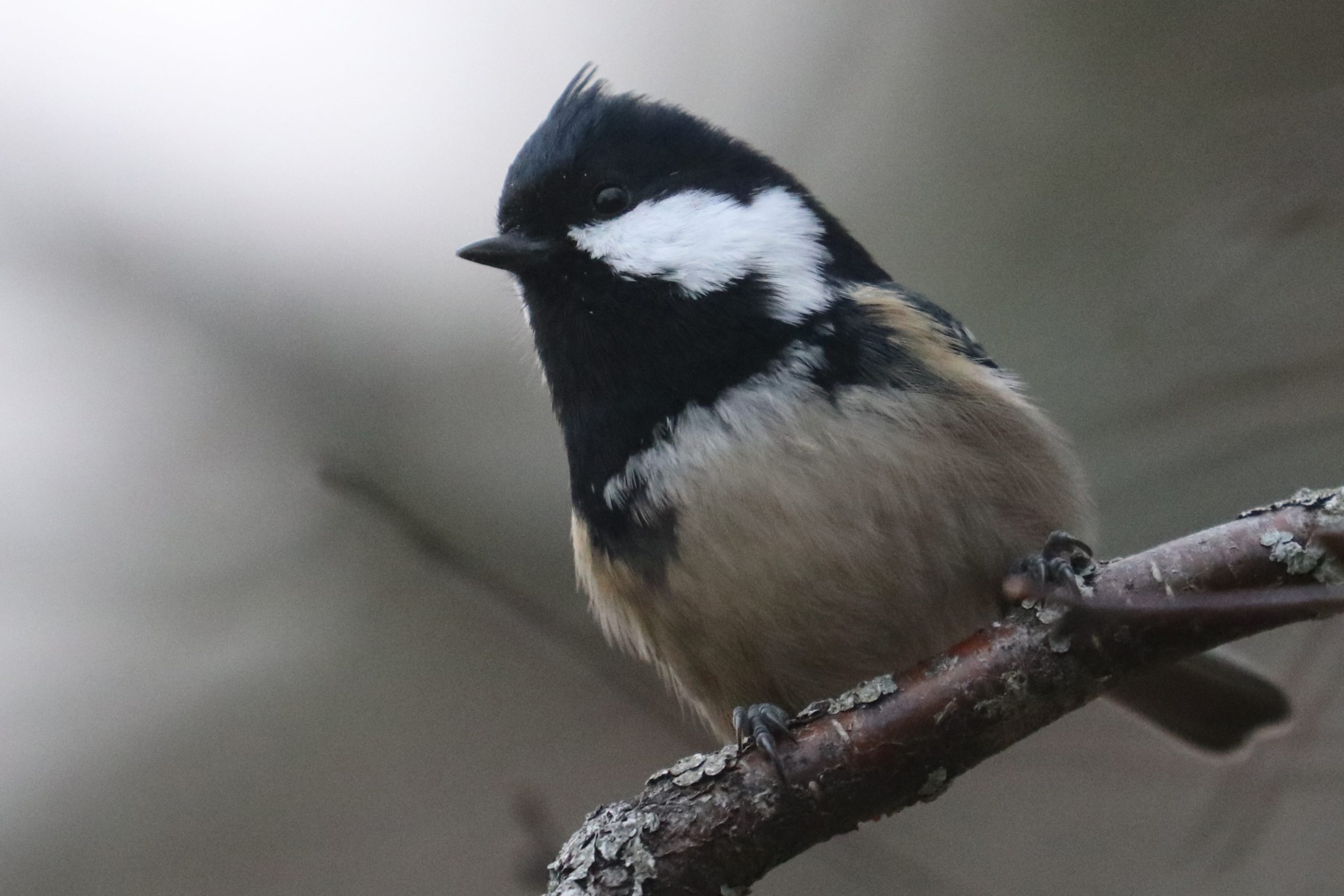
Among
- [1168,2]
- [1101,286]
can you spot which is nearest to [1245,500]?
[1101,286]

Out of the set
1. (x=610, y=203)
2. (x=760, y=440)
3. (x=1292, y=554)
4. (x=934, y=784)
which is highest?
(x=610, y=203)

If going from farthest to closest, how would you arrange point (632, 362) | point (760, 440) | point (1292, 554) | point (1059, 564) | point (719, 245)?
point (719, 245), point (632, 362), point (760, 440), point (1059, 564), point (1292, 554)

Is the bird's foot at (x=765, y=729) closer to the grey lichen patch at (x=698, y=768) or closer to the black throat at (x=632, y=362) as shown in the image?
the grey lichen patch at (x=698, y=768)

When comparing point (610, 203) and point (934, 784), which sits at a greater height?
point (610, 203)

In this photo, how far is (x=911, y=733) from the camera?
1671 millimetres

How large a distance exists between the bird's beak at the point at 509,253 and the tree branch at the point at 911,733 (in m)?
1.07

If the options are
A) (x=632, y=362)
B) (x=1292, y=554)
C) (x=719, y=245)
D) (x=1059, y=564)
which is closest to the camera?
(x=1292, y=554)

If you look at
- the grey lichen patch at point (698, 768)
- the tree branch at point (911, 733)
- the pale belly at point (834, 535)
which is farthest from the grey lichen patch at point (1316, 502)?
the grey lichen patch at point (698, 768)

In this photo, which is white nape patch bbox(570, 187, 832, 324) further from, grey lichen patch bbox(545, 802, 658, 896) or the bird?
grey lichen patch bbox(545, 802, 658, 896)

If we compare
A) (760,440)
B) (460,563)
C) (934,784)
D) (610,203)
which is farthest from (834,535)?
(610,203)

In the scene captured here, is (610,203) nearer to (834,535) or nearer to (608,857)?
(834,535)

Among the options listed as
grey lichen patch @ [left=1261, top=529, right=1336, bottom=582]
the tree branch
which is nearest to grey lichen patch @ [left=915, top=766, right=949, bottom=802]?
the tree branch

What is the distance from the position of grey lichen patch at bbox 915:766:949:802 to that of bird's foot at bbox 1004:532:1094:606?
28cm

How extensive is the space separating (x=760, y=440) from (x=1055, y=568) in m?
0.52
